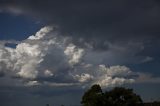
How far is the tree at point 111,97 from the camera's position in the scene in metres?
177

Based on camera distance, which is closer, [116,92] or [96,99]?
[96,99]

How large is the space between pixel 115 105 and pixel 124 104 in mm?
4844

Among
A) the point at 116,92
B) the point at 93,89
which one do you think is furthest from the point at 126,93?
the point at 93,89

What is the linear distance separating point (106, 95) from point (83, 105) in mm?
12253

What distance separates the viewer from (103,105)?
17812 centimetres

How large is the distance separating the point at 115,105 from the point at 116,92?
7.93m

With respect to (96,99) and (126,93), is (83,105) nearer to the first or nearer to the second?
(96,99)

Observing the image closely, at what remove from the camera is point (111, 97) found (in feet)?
609

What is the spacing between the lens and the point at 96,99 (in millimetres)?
175750

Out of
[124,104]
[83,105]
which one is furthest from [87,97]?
[124,104]

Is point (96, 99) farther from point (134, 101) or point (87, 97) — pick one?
point (134, 101)

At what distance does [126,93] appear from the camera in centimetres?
18662

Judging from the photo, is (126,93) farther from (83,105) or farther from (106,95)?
(83,105)

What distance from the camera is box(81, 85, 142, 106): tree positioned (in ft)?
581
